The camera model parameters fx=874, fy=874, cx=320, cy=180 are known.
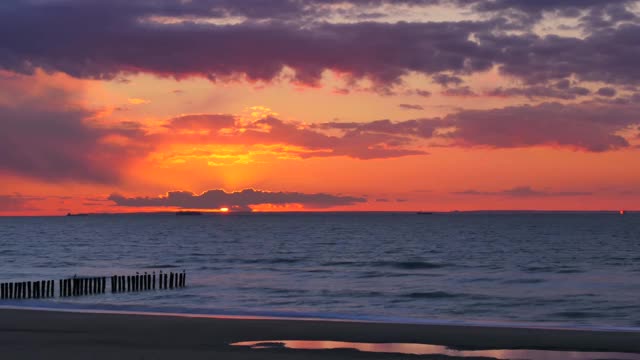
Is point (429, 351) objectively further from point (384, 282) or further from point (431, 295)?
point (384, 282)

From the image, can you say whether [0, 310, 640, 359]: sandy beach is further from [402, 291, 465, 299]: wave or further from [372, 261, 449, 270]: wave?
[372, 261, 449, 270]: wave

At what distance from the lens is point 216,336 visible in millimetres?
26391

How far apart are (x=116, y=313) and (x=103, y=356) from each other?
11708 mm

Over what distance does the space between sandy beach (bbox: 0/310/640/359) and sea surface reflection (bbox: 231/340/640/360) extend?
665 millimetres

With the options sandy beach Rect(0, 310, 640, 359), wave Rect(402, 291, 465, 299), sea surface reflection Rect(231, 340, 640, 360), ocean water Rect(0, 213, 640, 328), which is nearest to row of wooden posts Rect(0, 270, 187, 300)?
ocean water Rect(0, 213, 640, 328)

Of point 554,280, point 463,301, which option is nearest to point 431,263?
point 554,280

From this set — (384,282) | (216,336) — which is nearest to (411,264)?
(384,282)

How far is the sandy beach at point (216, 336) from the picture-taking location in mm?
22938

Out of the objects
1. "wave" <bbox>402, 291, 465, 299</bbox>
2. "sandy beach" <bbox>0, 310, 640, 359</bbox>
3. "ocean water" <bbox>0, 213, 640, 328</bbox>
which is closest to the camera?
"sandy beach" <bbox>0, 310, 640, 359</bbox>

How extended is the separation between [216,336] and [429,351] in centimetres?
660

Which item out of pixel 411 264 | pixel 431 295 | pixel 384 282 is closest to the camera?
pixel 431 295

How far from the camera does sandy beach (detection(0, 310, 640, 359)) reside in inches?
903

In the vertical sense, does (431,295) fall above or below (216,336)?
below

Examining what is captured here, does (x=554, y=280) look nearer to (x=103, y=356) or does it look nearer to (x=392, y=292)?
(x=392, y=292)
